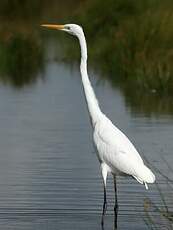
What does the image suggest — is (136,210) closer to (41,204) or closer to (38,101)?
(41,204)

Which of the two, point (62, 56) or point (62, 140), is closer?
point (62, 140)

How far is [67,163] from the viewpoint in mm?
13531

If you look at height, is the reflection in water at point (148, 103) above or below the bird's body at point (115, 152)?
below

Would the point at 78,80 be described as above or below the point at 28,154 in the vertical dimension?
below

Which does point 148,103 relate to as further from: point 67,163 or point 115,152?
point 115,152

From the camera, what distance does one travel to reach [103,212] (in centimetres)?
1092

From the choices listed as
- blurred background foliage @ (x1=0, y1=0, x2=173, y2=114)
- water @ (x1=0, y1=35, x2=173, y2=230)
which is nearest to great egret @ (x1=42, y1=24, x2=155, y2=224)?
water @ (x1=0, y1=35, x2=173, y2=230)

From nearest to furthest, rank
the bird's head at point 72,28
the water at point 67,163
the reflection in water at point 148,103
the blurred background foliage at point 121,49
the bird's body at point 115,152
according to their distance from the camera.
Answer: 1. the bird's body at point 115,152
2. the water at point 67,163
3. the bird's head at point 72,28
4. the reflection in water at point 148,103
5. the blurred background foliage at point 121,49

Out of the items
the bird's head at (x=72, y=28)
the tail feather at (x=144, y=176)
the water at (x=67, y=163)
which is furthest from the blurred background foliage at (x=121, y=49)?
the tail feather at (x=144, y=176)

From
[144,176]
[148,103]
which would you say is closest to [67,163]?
[144,176]

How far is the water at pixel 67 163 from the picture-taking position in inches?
424

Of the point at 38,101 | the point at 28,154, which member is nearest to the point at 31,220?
the point at 28,154

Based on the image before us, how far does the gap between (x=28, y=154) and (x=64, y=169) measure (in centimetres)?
123

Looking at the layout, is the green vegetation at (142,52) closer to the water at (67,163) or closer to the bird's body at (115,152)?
the water at (67,163)
